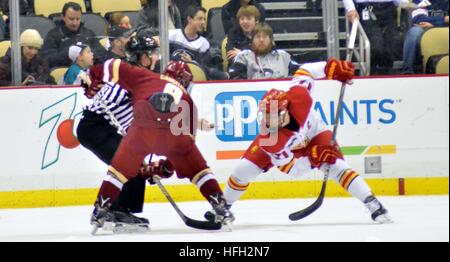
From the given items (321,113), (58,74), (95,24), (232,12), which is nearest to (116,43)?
(95,24)

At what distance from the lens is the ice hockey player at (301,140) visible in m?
6.82

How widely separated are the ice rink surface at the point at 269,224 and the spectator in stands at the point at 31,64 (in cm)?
93

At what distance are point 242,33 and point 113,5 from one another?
37.5 inches

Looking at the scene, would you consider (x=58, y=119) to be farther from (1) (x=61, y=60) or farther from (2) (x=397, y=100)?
(2) (x=397, y=100)

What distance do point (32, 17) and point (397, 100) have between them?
2604 millimetres

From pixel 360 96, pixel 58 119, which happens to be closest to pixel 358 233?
pixel 360 96

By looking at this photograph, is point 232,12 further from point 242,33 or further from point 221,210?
point 221,210

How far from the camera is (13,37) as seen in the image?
8.52m

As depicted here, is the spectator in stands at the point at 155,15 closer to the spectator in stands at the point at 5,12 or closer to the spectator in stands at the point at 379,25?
the spectator in stands at the point at 5,12

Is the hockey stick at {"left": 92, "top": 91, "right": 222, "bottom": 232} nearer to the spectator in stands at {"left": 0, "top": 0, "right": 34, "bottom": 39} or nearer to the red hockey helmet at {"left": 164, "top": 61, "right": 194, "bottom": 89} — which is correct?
the red hockey helmet at {"left": 164, "top": 61, "right": 194, "bottom": 89}

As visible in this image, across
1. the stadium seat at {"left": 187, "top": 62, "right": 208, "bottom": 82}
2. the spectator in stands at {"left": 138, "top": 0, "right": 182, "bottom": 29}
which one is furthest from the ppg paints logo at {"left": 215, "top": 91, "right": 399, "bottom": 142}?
the spectator in stands at {"left": 138, "top": 0, "right": 182, "bottom": 29}

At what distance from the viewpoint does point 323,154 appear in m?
6.82

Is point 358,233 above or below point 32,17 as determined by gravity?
below

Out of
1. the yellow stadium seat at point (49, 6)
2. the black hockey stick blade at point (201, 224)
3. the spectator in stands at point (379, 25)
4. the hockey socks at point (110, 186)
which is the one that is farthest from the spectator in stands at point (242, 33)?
the hockey socks at point (110, 186)
